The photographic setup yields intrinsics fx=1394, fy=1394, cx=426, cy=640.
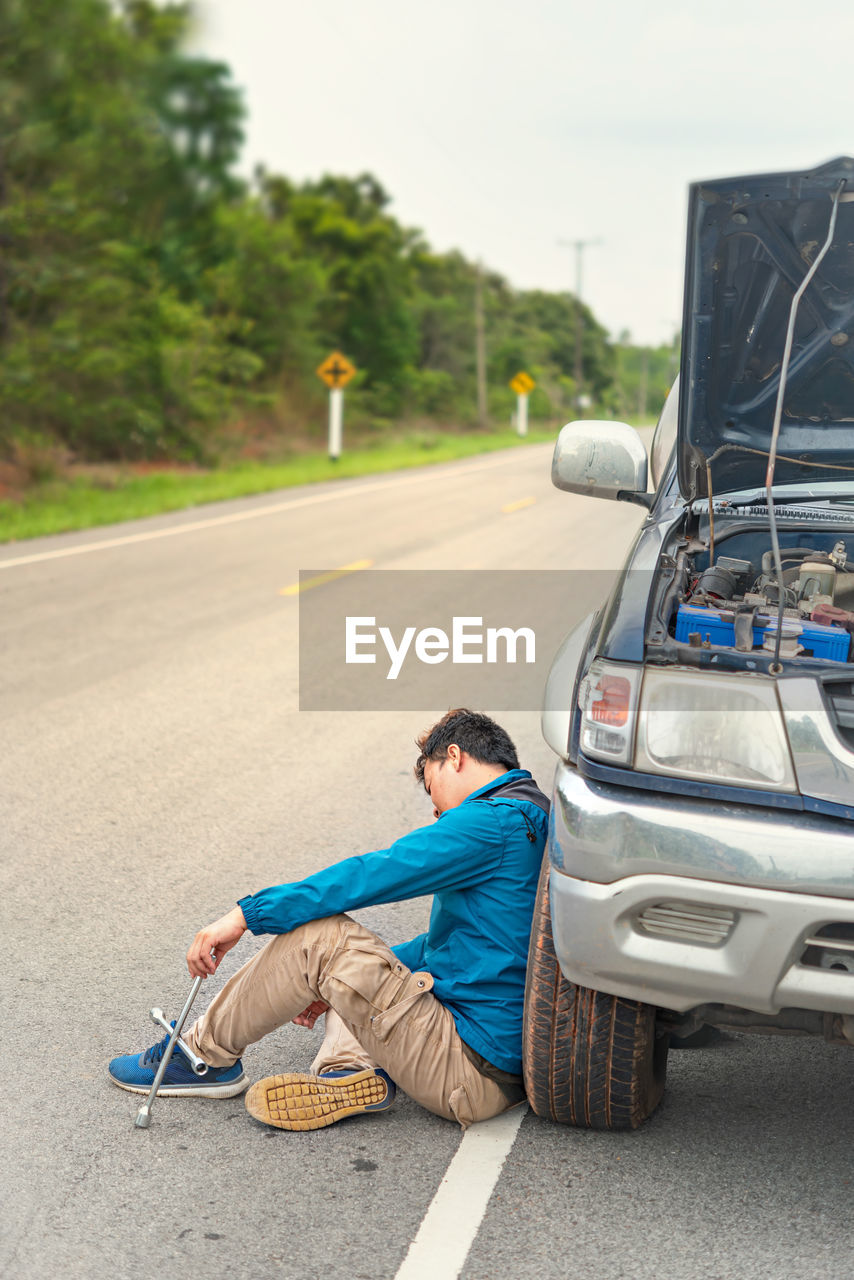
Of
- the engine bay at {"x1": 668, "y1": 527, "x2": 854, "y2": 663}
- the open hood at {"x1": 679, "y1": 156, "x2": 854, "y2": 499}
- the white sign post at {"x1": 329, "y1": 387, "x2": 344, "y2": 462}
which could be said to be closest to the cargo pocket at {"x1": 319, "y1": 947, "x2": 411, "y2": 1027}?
the engine bay at {"x1": 668, "y1": 527, "x2": 854, "y2": 663}

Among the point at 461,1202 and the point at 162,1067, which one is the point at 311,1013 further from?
the point at 461,1202

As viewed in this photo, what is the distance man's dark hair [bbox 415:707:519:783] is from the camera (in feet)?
11.7

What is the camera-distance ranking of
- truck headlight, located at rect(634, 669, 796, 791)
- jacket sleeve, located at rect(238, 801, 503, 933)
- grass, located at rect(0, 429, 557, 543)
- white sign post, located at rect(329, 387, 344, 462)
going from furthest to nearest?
white sign post, located at rect(329, 387, 344, 462), grass, located at rect(0, 429, 557, 543), jacket sleeve, located at rect(238, 801, 503, 933), truck headlight, located at rect(634, 669, 796, 791)

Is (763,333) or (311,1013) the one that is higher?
(763,333)

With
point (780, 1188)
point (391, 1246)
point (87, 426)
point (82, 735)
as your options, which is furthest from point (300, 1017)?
point (87, 426)

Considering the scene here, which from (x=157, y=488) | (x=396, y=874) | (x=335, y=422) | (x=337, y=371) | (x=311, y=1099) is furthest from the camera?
(x=335, y=422)

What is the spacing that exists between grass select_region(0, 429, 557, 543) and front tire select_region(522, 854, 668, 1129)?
13113 millimetres

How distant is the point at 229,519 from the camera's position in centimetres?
1758

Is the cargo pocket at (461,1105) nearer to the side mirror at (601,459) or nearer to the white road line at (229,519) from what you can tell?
the side mirror at (601,459)

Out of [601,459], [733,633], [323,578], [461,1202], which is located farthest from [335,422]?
[461,1202]

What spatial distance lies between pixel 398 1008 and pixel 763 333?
243cm

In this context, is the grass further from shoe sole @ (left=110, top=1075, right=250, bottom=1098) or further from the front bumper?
the front bumper

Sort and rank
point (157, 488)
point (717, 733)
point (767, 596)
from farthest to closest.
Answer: point (157, 488) < point (767, 596) < point (717, 733)

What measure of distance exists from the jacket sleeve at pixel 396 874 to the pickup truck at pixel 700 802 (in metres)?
0.21
